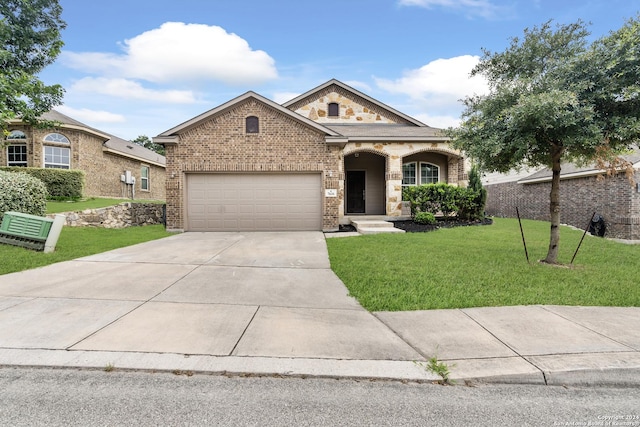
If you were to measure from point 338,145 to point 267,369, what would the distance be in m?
10.6

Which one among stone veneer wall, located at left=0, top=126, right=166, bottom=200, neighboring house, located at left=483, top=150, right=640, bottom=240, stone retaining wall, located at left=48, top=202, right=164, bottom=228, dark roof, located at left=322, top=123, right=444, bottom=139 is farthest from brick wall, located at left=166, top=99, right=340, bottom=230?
neighboring house, located at left=483, top=150, right=640, bottom=240

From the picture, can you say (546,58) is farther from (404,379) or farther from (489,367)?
(404,379)

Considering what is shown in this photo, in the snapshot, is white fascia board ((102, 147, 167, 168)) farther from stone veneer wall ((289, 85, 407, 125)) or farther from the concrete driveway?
the concrete driveway

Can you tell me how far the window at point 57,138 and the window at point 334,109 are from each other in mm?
14357

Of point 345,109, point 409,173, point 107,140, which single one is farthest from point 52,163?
point 409,173

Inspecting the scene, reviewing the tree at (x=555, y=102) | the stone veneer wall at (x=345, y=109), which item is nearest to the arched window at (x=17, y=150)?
the stone veneer wall at (x=345, y=109)

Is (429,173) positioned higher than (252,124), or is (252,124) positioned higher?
(252,124)

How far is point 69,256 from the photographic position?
739 cm

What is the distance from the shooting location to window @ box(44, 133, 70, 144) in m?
17.1

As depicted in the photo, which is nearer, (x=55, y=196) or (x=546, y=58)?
(x=546, y=58)

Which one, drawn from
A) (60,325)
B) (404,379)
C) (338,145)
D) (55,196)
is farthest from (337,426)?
(55,196)

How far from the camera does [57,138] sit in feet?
57.1

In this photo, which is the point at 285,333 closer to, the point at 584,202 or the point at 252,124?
the point at 252,124

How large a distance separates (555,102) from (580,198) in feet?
38.0
